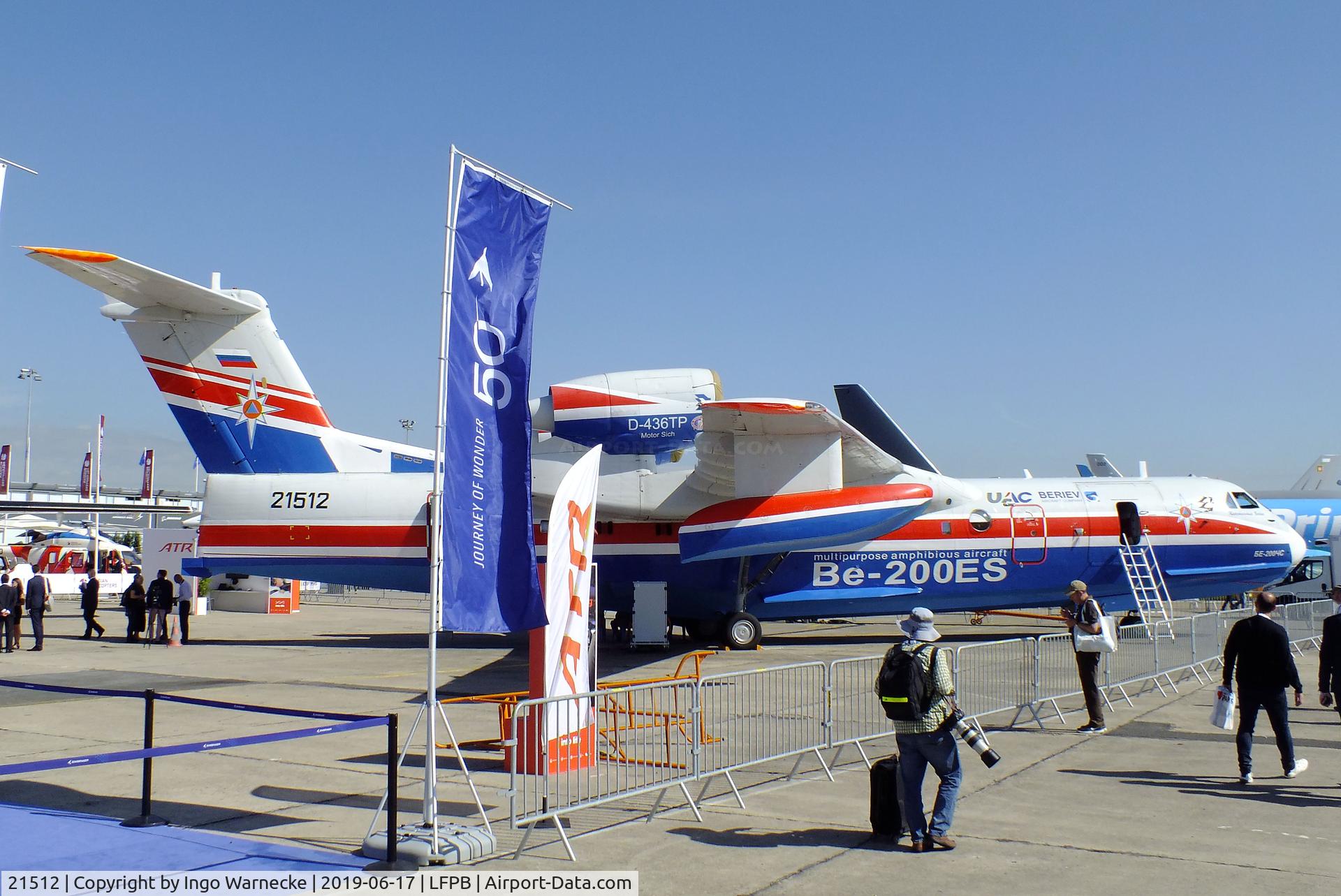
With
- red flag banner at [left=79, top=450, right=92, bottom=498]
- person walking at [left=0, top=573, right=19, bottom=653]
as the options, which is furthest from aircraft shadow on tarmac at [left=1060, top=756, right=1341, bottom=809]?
red flag banner at [left=79, top=450, right=92, bottom=498]

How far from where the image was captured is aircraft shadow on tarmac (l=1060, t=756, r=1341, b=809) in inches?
300

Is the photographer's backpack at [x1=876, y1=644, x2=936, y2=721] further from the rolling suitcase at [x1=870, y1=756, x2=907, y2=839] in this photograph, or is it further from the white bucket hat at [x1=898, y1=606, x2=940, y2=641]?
the rolling suitcase at [x1=870, y1=756, x2=907, y2=839]

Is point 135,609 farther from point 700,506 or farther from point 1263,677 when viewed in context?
point 1263,677

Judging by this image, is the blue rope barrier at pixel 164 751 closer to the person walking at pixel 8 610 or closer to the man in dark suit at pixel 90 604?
the person walking at pixel 8 610

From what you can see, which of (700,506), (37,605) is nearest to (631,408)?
(700,506)

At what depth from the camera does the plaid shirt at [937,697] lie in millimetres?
6223

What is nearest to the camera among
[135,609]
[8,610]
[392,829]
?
[392,829]

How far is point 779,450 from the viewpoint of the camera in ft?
55.4

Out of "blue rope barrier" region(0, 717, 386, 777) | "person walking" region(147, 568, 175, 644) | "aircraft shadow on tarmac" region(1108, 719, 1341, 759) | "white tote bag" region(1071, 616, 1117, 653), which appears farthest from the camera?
"person walking" region(147, 568, 175, 644)

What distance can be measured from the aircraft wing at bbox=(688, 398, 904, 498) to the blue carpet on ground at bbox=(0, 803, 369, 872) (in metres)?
10.6

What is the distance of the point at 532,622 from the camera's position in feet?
21.9

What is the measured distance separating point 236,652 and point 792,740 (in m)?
14.5

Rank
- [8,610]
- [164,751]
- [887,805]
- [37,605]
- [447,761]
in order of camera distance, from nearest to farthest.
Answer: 1. [164,751]
2. [887,805]
3. [447,761]
4. [8,610]
5. [37,605]

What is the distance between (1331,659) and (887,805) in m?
4.79
